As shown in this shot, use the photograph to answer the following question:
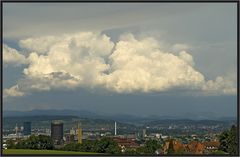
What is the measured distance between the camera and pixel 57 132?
4.24 m

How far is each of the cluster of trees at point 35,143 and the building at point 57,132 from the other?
0.26ft

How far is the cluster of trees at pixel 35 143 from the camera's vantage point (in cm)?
434

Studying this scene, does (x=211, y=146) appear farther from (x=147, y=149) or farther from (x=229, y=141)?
(x=147, y=149)

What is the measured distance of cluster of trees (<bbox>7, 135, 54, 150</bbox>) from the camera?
Answer: 4.34 meters

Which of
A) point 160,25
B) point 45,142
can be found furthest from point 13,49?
point 160,25

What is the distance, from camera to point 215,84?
434 centimetres

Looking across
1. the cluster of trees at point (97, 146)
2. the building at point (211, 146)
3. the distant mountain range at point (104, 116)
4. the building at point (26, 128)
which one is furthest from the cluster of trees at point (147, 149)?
the building at point (26, 128)

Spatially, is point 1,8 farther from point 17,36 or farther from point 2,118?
point 2,118

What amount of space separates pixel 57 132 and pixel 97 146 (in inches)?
20.8

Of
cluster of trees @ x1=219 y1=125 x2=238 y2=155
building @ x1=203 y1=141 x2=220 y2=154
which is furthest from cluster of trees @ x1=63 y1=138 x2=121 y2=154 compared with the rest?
cluster of trees @ x1=219 y1=125 x2=238 y2=155

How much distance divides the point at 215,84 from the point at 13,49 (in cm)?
254

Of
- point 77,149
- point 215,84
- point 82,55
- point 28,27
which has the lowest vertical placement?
point 77,149

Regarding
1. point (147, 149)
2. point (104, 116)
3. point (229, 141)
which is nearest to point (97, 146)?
point (104, 116)

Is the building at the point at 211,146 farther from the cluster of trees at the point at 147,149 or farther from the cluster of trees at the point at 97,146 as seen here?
the cluster of trees at the point at 97,146
